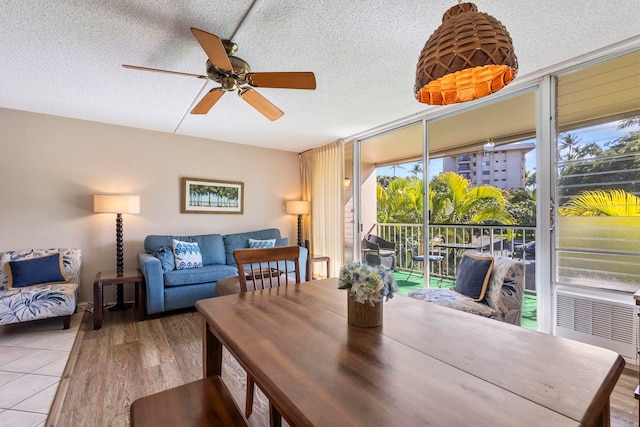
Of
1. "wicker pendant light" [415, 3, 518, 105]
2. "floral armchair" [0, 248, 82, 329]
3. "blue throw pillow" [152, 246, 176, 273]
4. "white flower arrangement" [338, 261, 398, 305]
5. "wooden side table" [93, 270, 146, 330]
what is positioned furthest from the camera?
"blue throw pillow" [152, 246, 176, 273]

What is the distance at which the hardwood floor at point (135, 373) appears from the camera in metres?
1.74

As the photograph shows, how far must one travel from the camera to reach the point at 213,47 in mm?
1686

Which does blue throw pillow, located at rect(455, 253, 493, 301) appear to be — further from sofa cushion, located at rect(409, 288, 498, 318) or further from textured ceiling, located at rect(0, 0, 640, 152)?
textured ceiling, located at rect(0, 0, 640, 152)

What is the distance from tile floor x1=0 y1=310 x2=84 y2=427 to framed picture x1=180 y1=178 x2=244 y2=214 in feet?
6.30

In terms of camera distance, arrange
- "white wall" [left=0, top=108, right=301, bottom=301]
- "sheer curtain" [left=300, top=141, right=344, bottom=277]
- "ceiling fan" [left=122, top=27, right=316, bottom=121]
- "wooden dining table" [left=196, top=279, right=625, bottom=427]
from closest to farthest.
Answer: "wooden dining table" [left=196, top=279, right=625, bottom=427] → "ceiling fan" [left=122, top=27, right=316, bottom=121] → "white wall" [left=0, top=108, right=301, bottom=301] → "sheer curtain" [left=300, top=141, right=344, bottom=277]

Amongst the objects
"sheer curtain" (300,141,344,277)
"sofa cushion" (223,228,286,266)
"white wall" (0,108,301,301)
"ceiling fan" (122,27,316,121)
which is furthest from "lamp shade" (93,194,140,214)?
"sheer curtain" (300,141,344,277)

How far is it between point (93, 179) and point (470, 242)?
16.7ft

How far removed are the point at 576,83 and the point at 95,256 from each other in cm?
532

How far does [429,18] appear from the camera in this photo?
179 centimetres

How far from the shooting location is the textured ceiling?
5.64 ft

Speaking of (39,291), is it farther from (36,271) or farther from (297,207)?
(297,207)

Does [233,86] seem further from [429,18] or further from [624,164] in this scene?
[624,164]

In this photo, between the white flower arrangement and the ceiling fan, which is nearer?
the white flower arrangement

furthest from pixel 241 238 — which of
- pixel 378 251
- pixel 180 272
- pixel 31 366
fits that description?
pixel 31 366
